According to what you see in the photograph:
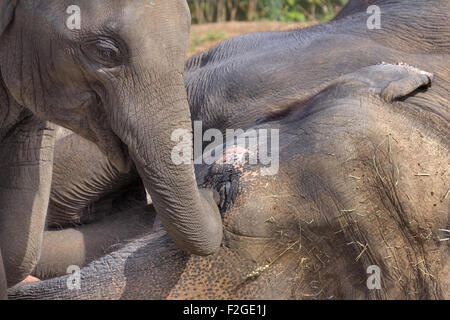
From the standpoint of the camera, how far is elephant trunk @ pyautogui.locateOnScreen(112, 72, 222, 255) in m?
1.88

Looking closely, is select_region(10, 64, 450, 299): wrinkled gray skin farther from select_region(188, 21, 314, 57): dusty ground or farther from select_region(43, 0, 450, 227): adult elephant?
select_region(188, 21, 314, 57): dusty ground

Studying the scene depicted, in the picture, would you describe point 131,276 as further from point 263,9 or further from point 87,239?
point 263,9

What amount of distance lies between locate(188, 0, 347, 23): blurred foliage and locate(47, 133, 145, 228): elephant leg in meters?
3.14

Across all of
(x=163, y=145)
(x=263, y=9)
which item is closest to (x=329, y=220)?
(x=163, y=145)

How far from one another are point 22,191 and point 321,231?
0.92 m

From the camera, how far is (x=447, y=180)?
2441 millimetres

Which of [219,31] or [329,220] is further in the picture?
[219,31]

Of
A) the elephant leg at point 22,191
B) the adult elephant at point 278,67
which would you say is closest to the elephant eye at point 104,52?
the elephant leg at point 22,191

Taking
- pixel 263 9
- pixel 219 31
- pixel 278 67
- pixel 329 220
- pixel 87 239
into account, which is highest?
pixel 278 67

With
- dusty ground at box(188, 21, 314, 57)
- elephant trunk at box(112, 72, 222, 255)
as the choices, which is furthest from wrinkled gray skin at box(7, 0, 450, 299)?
dusty ground at box(188, 21, 314, 57)

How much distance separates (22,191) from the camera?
8.77 ft

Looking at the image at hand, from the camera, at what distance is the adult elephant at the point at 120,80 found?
1.88 metres

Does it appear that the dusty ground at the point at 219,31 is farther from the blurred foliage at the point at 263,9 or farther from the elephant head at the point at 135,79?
the elephant head at the point at 135,79
